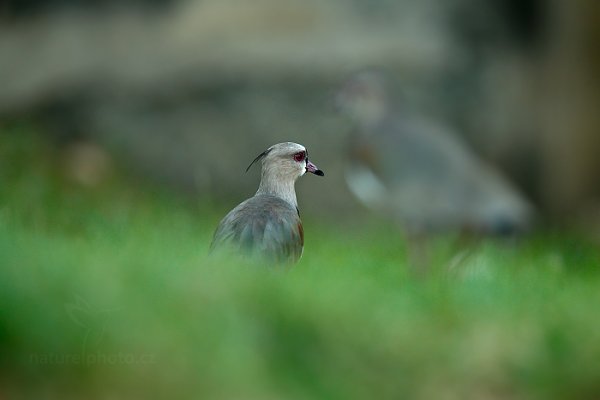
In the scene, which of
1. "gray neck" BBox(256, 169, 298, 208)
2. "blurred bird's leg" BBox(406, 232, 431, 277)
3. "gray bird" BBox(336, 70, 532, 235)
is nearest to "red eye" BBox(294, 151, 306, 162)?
"gray neck" BBox(256, 169, 298, 208)

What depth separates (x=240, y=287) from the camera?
4684 mm

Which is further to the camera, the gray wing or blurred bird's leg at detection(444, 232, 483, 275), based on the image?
blurred bird's leg at detection(444, 232, 483, 275)

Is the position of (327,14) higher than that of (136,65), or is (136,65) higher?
(327,14)

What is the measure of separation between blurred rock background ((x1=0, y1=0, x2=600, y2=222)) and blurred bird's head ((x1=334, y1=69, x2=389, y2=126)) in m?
1.32

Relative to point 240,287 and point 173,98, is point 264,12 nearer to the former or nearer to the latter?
point 173,98

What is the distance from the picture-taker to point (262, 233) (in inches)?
229

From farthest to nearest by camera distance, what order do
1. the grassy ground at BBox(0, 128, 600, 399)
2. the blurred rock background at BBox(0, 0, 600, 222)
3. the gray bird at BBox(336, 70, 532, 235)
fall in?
the blurred rock background at BBox(0, 0, 600, 222) < the gray bird at BBox(336, 70, 532, 235) < the grassy ground at BBox(0, 128, 600, 399)

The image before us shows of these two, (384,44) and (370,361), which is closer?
(370,361)

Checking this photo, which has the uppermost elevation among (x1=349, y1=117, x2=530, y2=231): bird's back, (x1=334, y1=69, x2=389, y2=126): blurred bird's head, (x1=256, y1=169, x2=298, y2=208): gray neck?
(x1=334, y1=69, x2=389, y2=126): blurred bird's head

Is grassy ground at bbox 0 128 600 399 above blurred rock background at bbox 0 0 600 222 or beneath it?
beneath

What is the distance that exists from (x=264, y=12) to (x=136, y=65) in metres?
1.36

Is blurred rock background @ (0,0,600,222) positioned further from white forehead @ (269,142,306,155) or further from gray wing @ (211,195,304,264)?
gray wing @ (211,195,304,264)

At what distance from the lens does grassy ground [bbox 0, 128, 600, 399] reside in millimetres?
4180

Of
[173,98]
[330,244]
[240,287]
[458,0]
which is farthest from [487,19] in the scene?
[240,287]
